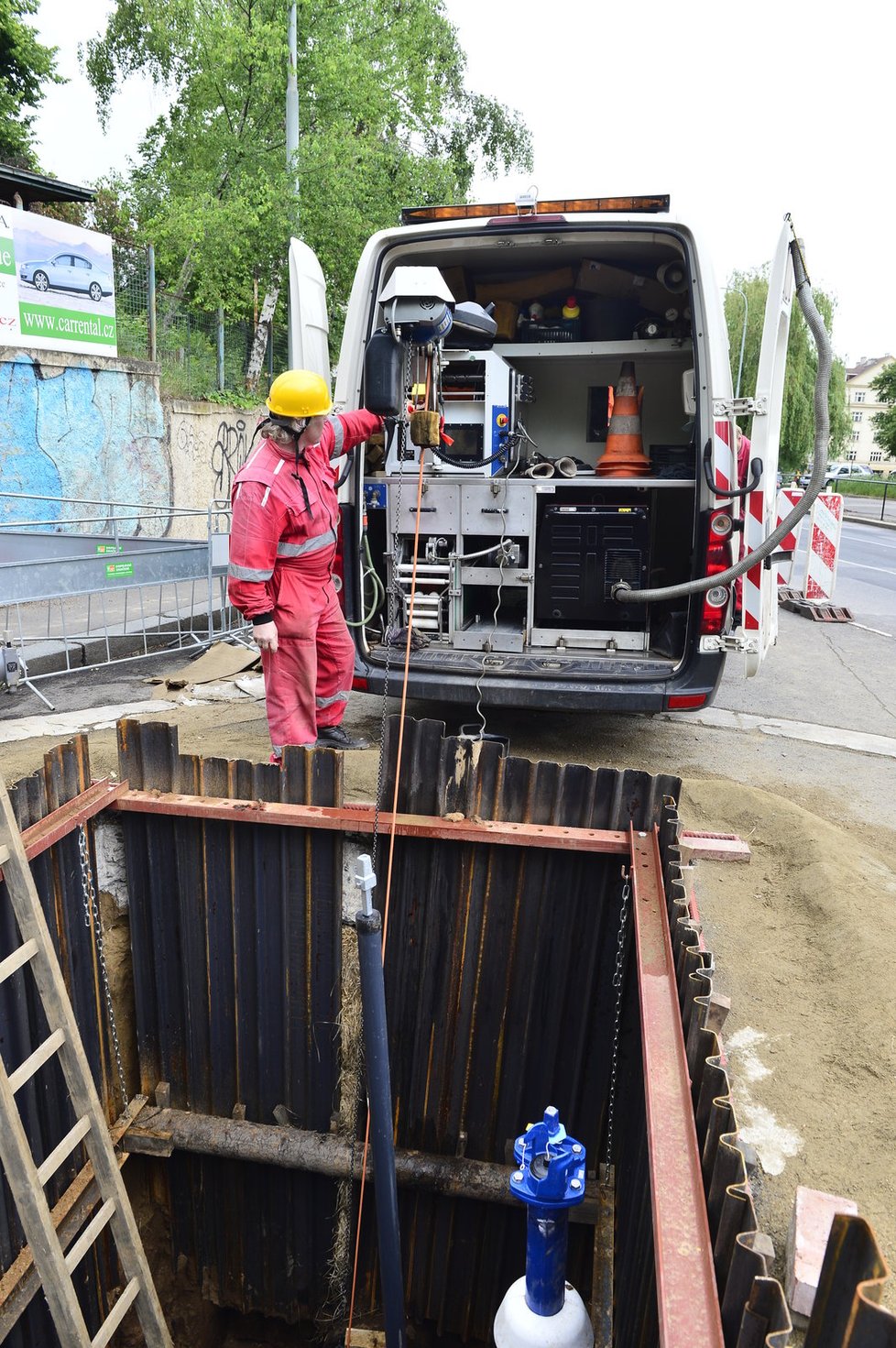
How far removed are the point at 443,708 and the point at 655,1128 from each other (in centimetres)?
473

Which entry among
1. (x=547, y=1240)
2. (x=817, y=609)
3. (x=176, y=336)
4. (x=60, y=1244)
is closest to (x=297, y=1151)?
(x=60, y=1244)

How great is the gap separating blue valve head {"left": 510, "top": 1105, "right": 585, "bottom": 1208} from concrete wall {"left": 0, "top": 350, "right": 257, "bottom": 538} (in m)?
9.29

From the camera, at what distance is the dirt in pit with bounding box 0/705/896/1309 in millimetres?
2520

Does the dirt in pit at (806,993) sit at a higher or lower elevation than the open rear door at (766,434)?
lower

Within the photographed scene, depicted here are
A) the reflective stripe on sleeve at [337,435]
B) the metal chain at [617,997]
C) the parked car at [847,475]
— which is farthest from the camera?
the parked car at [847,475]

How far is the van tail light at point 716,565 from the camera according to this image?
452 cm

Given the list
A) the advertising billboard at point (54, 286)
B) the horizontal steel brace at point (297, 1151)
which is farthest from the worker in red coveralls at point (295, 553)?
the advertising billboard at point (54, 286)

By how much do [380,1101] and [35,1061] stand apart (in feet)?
2.77

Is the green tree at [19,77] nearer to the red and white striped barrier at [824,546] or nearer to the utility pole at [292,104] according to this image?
the utility pole at [292,104]

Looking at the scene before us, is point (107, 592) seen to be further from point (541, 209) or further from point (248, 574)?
point (541, 209)

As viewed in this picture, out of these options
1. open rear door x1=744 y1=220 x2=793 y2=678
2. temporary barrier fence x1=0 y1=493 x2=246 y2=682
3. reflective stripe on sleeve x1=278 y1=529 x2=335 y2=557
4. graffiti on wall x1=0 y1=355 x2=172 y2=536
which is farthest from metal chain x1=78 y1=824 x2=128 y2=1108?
graffiti on wall x1=0 y1=355 x2=172 y2=536

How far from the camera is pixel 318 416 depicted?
4094mm

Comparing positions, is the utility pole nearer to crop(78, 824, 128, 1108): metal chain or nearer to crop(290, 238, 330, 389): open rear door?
crop(290, 238, 330, 389): open rear door

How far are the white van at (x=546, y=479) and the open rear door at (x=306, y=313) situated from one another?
0.6 inches
